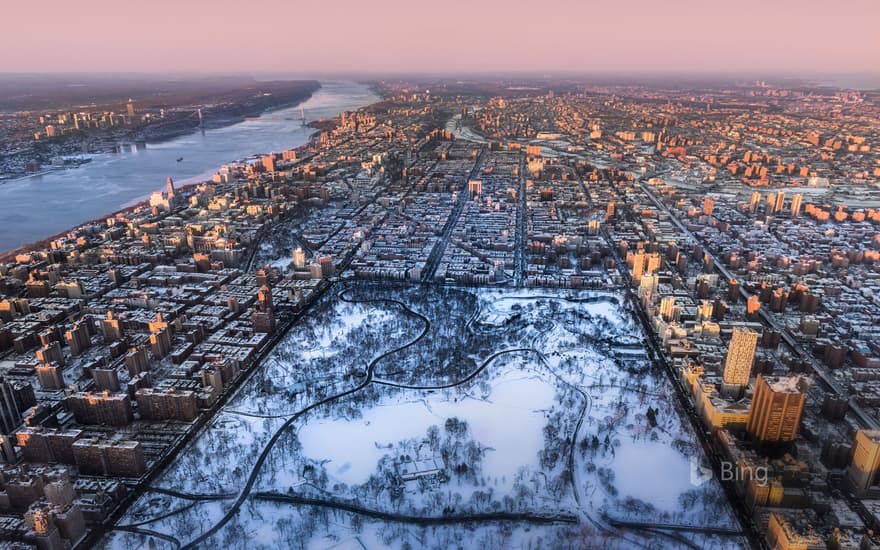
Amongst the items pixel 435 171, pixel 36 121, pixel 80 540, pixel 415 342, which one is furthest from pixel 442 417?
pixel 36 121

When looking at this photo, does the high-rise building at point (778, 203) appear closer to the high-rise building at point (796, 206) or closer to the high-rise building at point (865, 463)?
the high-rise building at point (796, 206)

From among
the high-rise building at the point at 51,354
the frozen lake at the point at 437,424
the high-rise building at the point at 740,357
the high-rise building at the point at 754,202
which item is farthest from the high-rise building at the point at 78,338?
the high-rise building at the point at 754,202

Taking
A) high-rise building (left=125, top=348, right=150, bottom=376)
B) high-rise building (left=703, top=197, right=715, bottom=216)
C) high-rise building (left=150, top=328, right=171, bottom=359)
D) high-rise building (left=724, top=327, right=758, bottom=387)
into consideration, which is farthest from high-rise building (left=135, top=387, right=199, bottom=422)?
high-rise building (left=703, top=197, right=715, bottom=216)

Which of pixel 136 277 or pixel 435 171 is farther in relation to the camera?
pixel 435 171

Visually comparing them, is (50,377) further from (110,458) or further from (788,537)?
(788,537)

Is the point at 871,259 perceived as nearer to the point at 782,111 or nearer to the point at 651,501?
the point at 651,501

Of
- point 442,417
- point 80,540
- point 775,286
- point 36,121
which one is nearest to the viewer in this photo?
point 80,540

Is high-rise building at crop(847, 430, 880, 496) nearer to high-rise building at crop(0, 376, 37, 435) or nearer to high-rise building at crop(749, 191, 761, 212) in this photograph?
high-rise building at crop(0, 376, 37, 435)
